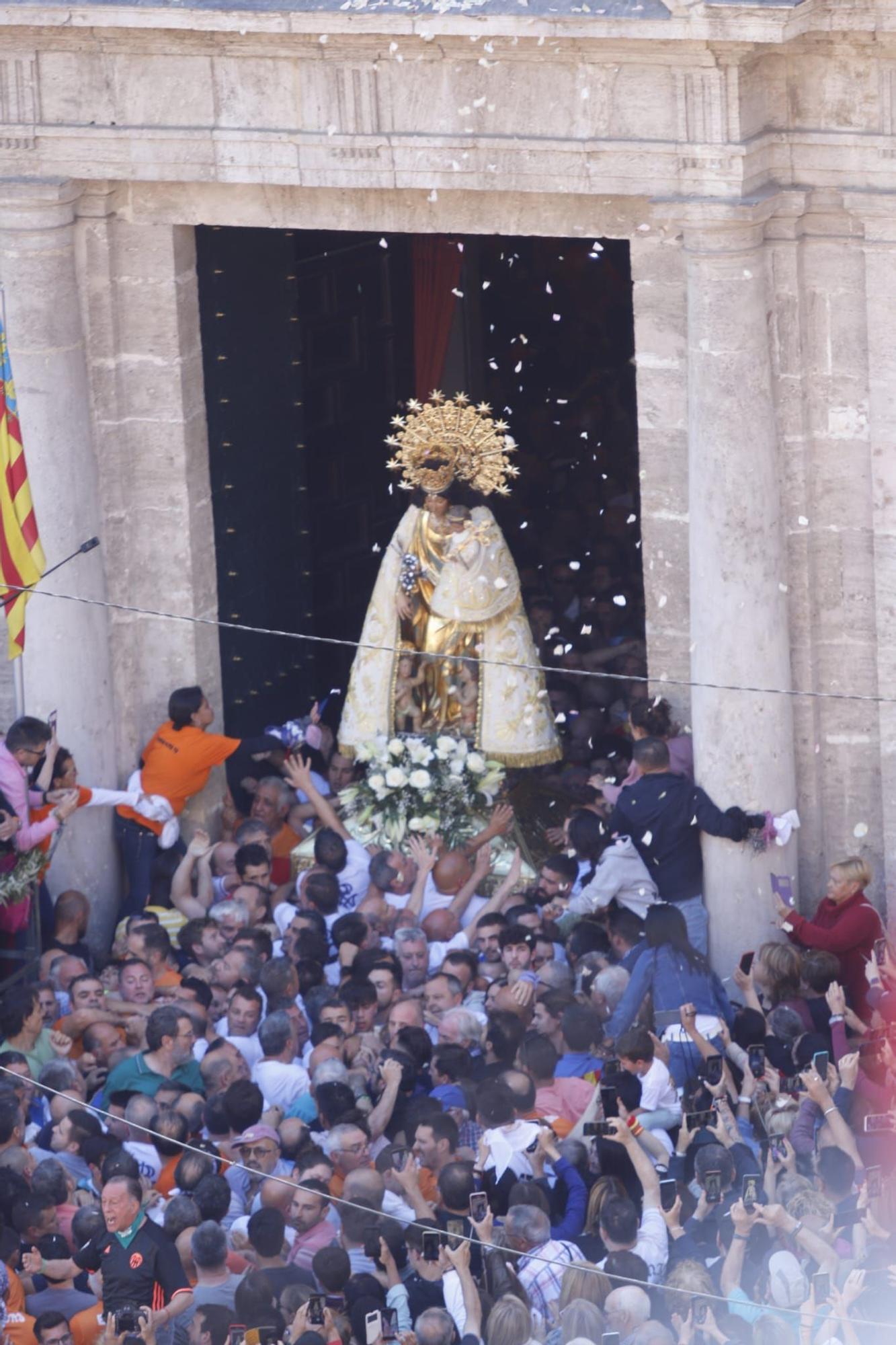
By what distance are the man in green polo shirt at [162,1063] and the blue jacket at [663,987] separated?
1.69 metres

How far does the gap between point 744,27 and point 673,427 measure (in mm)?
1947

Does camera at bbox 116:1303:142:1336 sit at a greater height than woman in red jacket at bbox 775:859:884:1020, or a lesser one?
lesser

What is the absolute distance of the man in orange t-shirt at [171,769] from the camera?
13812 mm

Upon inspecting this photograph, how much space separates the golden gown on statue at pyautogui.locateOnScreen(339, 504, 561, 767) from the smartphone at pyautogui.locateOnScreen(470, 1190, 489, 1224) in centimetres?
410

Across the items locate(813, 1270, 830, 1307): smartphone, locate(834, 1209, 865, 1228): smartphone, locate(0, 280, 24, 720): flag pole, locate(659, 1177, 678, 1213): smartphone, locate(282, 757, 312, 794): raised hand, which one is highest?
locate(0, 280, 24, 720): flag pole

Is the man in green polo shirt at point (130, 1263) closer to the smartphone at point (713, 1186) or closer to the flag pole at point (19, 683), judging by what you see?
the smartphone at point (713, 1186)

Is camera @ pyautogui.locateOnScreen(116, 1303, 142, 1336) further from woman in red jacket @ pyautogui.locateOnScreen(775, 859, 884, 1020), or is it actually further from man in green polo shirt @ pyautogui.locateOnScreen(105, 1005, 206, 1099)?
woman in red jacket @ pyautogui.locateOnScreen(775, 859, 884, 1020)

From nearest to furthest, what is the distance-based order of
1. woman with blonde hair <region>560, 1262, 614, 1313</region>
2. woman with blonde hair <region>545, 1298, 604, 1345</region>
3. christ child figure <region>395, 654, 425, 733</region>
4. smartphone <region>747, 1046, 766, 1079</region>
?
→ woman with blonde hair <region>545, 1298, 604, 1345</region> < woman with blonde hair <region>560, 1262, 614, 1313</region> < smartphone <region>747, 1046, 766, 1079</region> < christ child figure <region>395, 654, 425, 733</region>

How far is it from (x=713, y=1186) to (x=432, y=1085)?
1.67 meters

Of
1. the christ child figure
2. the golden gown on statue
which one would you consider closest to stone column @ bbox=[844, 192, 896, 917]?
the golden gown on statue

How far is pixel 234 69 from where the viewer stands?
13.0m

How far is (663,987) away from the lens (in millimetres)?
11930

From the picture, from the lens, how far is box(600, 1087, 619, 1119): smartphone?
35.5 ft

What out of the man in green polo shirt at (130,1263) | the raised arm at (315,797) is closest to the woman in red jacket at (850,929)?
the raised arm at (315,797)
